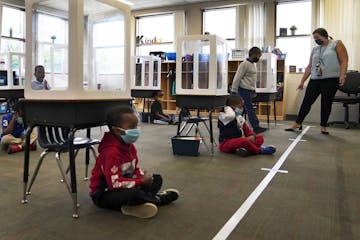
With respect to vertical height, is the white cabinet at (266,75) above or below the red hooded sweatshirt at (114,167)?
above

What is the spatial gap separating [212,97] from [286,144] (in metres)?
1.23

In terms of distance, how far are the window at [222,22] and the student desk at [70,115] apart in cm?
690

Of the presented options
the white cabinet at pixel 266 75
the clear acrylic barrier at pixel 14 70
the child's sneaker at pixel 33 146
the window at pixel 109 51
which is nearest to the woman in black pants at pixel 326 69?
the white cabinet at pixel 266 75

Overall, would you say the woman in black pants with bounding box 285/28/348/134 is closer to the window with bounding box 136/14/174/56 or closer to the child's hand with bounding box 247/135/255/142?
the child's hand with bounding box 247/135/255/142

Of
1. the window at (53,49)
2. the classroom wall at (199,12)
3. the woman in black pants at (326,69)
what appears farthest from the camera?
the classroom wall at (199,12)

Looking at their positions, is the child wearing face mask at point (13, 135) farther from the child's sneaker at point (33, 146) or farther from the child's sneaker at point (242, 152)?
the child's sneaker at point (242, 152)

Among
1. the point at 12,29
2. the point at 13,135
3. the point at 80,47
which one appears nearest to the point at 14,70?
the point at 13,135

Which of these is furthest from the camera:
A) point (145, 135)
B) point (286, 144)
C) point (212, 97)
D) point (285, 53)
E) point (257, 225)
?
point (285, 53)

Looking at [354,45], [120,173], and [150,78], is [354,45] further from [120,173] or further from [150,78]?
[120,173]

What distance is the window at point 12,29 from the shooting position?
28.0ft

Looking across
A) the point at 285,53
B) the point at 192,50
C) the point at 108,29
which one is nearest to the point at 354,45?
the point at 285,53

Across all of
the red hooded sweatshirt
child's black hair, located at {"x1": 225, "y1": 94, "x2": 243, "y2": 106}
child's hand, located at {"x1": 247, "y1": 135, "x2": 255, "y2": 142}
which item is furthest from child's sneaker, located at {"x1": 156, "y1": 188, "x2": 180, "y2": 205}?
child's black hair, located at {"x1": 225, "y1": 94, "x2": 243, "y2": 106}

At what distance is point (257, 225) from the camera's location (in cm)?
155

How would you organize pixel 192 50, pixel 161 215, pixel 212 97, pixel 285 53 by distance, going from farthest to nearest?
pixel 285 53, pixel 192 50, pixel 212 97, pixel 161 215
